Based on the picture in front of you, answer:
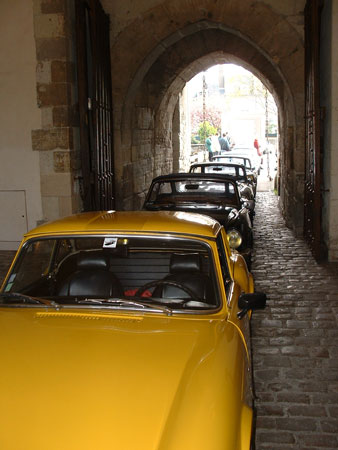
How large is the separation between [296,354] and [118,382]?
115 inches

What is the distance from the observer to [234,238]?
7.18 m

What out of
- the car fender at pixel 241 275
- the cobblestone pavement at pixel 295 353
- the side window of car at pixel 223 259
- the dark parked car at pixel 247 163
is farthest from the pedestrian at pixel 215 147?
the side window of car at pixel 223 259

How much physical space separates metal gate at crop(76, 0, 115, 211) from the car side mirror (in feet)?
20.3

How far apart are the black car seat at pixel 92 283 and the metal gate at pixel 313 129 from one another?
5586 mm

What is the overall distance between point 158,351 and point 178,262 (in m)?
1.14

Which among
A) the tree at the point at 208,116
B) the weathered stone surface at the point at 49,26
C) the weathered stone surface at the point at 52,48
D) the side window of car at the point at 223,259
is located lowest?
the side window of car at the point at 223,259

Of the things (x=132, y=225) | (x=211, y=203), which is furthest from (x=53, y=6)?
(x=132, y=225)

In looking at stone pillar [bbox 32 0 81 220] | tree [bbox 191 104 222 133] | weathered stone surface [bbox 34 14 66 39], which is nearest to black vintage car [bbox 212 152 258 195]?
stone pillar [bbox 32 0 81 220]

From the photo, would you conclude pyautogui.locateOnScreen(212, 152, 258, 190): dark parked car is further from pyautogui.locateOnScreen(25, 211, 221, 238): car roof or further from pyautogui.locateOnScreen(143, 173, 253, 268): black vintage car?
pyautogui.locateOnScreen(25, 211, 221, 238): car roof

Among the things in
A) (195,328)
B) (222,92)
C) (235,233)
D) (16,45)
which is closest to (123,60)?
(16,45)

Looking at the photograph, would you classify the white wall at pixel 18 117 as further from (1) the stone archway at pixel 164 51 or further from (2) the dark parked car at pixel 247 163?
(2) the dark parked car at pixel 247 163

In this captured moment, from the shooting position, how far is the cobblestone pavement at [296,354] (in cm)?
371

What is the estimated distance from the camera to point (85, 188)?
9234mm

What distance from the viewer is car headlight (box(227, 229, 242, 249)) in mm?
7134
